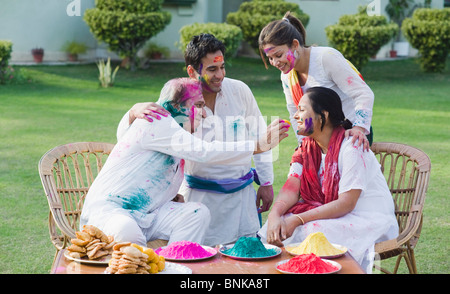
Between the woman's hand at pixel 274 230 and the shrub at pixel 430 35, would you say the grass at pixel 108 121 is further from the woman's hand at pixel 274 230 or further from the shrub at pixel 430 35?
the woman's hand at pixel 274 230

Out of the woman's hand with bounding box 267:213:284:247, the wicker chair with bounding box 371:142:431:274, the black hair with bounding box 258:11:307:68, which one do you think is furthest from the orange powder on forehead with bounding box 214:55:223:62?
the wicker chair with bounding box 371:142:431:274

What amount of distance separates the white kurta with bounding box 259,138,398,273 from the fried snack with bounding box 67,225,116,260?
104cm

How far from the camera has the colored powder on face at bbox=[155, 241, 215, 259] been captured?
3094 millimetres

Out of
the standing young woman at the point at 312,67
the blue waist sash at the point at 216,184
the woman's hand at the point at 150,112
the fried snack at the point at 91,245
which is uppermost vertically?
the standing young woman at the point at 312,67

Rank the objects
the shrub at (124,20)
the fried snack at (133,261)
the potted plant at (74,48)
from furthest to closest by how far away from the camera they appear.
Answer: the potted plant at (74,48)
the shrub at (124,20)
the fried snack at (133,261)

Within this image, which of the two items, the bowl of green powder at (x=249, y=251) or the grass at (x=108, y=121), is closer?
the bowl of green powder at (x=249, y=251)

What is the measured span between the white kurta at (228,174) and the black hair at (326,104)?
2.23 feet

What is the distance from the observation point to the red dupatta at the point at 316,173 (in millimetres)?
3783

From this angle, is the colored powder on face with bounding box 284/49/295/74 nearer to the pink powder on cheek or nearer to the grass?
the pink powder on cheek

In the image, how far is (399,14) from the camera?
20.2 m

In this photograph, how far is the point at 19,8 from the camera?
17422mm

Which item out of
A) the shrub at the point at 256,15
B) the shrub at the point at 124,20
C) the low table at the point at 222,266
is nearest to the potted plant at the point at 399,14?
the shrub at the point at 256,15

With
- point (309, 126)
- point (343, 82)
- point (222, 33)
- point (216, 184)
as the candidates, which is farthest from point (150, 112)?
point (222, 33)

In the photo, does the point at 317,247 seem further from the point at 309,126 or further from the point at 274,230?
the point at 309,126
